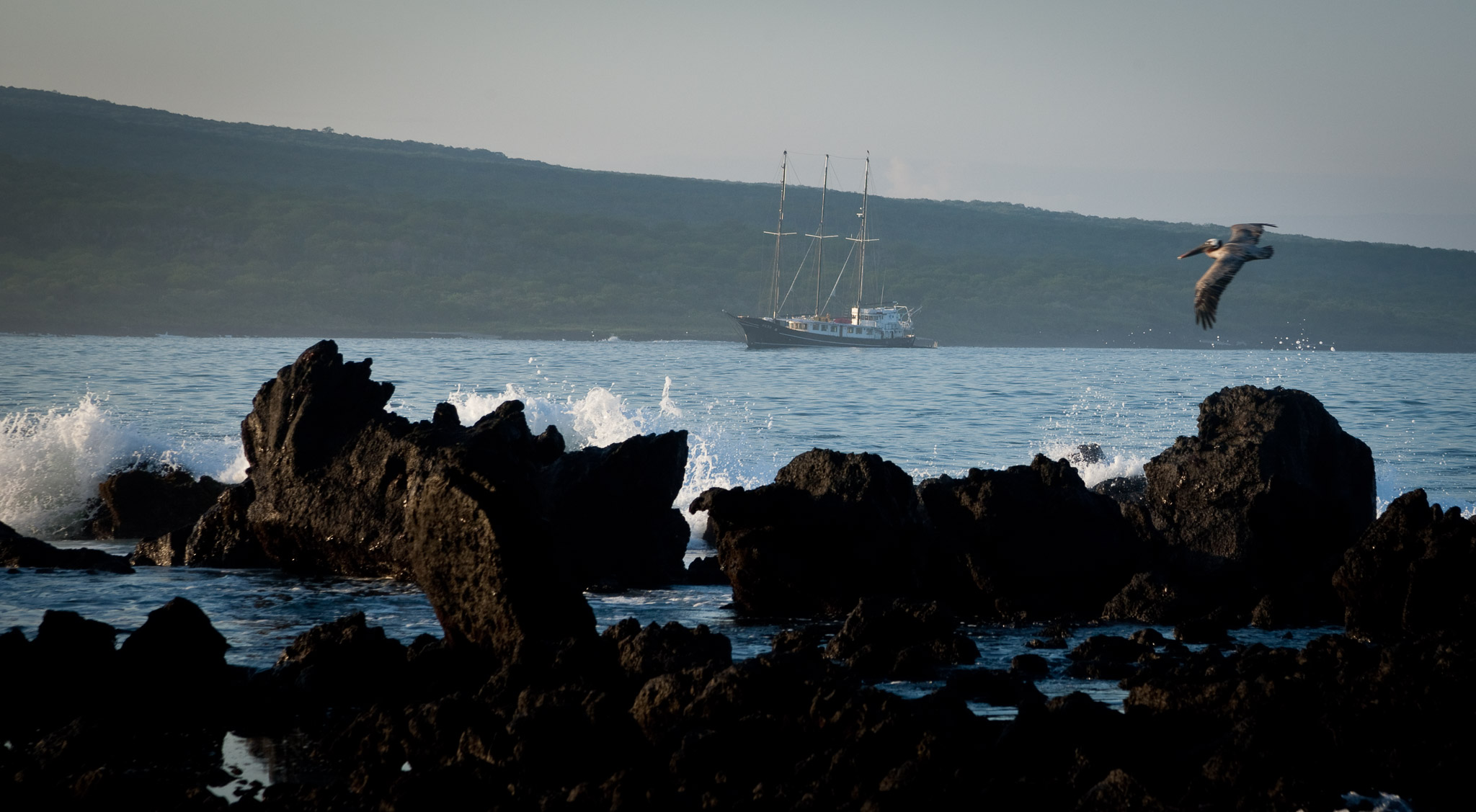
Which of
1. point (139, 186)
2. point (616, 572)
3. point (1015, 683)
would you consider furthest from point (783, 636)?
point (139, 186)

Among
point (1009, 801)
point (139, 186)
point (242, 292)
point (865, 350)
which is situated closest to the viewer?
point (1009, 801)

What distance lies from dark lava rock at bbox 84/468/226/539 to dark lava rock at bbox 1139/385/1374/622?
11.0 m

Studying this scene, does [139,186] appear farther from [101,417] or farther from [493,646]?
[493,646]

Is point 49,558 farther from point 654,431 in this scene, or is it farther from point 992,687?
point 654,431

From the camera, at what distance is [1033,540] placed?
11.4 meters

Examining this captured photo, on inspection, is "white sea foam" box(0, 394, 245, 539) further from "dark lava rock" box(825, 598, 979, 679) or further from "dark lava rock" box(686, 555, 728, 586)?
"dark lava rock" box(825, 598, 979, 679)

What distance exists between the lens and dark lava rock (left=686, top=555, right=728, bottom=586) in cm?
1264

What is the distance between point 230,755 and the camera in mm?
6656

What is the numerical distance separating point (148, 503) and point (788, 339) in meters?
70.6

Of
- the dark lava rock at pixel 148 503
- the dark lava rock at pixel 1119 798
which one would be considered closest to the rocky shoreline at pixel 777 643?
the dark lava rock at pixel 1119 798

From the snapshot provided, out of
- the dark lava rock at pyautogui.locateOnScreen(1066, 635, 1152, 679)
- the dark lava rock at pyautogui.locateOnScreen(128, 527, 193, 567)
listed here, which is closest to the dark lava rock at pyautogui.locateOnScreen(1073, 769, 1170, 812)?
the dark lava rock at pyautogui.locateOnScreen(1066, 635, 1152, 679)

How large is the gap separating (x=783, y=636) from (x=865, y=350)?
7469cm

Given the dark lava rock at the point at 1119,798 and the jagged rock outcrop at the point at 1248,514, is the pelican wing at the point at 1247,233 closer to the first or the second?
the jagged rock outcrop at the point at 1248,514

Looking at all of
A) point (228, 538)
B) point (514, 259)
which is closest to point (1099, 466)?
point (228, 538)
